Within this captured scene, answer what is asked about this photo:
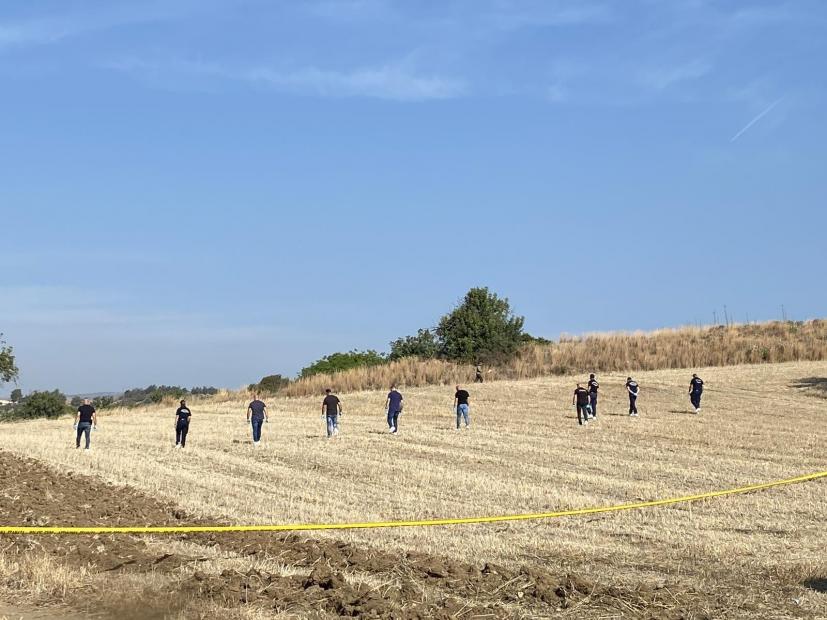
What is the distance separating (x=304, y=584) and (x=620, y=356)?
174ft

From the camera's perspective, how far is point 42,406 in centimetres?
8319

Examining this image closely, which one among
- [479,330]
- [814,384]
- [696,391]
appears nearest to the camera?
[696,391]

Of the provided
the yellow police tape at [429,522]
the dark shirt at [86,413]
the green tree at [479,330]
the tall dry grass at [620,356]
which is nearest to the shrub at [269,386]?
the tall dry grass at [620,356]

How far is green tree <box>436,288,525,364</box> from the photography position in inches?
2820

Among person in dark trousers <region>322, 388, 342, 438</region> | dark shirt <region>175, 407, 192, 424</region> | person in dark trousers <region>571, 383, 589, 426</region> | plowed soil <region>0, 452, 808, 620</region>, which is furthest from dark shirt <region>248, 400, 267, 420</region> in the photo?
plowed soil <region>0, 452, 808, 620</region>

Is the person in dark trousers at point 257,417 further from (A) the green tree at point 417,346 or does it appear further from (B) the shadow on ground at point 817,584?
(A) the green tree at point 417,346

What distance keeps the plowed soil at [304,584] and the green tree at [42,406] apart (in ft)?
237

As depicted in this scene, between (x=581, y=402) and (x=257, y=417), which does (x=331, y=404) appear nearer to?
(x=257, y=417)

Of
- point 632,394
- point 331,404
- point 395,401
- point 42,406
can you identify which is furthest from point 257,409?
point 42,406

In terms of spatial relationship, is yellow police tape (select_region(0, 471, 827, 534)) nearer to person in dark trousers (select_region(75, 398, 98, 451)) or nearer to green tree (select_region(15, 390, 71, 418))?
person in dark trousers (select_region(75, 398, 98, 451))

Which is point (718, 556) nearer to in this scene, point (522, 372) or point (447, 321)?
point (522, 372)

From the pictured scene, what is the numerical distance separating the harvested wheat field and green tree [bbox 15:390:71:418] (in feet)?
151

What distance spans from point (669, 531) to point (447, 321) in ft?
203

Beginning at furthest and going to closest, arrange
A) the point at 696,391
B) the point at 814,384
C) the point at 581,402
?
1. the point at 814,384
2. the point at 696,391
3. the point at 581,402
